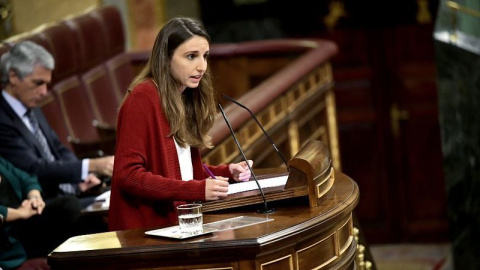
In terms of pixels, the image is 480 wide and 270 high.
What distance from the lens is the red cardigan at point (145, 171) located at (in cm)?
313

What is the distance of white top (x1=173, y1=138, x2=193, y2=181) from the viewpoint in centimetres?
334

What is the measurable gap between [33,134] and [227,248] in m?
2.26

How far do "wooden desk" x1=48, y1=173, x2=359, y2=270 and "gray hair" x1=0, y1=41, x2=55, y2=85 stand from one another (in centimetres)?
198

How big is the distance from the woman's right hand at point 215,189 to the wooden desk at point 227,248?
73mm

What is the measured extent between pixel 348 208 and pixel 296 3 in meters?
6.25

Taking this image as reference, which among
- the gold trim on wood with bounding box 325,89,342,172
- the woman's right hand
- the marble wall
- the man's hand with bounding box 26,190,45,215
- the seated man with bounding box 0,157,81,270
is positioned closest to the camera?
the woman's right hand

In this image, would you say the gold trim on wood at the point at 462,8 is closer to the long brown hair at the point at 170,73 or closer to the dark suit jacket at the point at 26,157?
the dark suit jacket at the point at 26,157

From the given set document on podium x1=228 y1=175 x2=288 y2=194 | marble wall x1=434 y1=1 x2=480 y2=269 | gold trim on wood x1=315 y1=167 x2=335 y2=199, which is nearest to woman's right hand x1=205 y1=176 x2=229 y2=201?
document on podium x1=228 y1=175 x2=288 y2=194

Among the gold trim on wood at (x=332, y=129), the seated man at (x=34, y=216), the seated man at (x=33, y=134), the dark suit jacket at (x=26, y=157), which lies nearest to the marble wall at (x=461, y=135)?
the gold trim on wood at (x=332, y=129)

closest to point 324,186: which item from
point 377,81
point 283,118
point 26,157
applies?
point 26,157

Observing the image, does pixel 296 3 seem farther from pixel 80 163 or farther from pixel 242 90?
pixel 80 163

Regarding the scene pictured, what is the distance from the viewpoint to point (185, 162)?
3.36m

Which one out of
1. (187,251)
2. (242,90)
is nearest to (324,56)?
(242,90)

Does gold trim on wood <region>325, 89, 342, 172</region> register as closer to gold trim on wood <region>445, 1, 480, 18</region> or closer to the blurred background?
gold trim on wood <region>445, 1, 480, 18</region>
